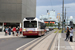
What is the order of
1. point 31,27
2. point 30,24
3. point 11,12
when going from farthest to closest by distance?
1. point 11,12
2. point 30,24
3. point 31,27

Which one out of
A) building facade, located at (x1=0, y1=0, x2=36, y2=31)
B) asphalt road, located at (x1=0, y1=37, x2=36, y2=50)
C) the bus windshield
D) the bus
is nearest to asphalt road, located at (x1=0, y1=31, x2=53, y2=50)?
asphalt road, located at (x1=0, y1=37, x2=36, y2=50)

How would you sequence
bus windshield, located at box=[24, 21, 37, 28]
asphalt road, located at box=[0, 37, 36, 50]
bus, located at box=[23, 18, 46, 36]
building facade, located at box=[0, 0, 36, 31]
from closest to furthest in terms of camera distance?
asphalt road, located at box=[0, 37, 36, 50] < bus, located at box=[23, 18, 46, 36] < bus windshield, located at box=[24, 21, 37, 28] < building facade, located at box=[0, 0, 36, 31]

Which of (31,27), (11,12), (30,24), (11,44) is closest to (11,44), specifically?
(11,44)

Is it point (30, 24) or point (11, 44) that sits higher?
point (30, 24)

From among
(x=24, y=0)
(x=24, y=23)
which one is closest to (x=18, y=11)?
(x=24, y=0)

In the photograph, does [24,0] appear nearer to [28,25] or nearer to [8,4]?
[8,4]

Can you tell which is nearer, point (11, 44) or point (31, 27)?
point (11, 44)

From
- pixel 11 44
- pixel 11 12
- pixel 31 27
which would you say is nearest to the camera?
pixel 11 44

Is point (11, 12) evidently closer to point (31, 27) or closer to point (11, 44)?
point (31, 27)

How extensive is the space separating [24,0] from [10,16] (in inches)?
288

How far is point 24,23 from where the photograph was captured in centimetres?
2442

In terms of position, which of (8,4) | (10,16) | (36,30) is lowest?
(36,30)

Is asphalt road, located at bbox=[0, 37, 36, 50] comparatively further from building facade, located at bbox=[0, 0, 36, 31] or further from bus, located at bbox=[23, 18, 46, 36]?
building facade, located at bbox=[0, 0, 36, 31]

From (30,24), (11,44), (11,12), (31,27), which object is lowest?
(11,44)
